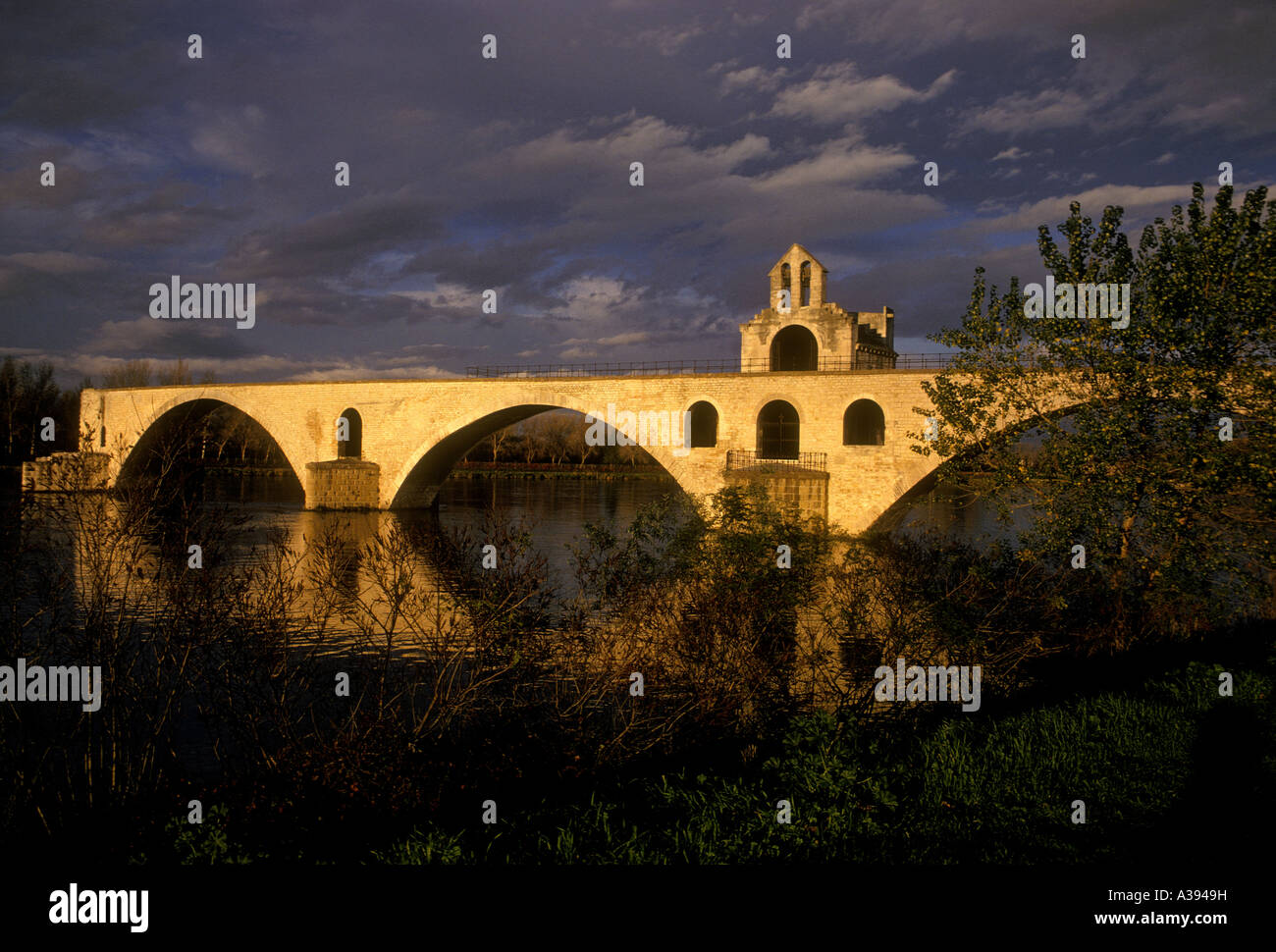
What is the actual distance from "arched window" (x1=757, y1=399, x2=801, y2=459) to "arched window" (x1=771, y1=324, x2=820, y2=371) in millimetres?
2794

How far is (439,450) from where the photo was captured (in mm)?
42562

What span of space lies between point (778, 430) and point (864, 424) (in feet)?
→ 11.2

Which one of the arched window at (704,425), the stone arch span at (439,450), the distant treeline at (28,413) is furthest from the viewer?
the distant treeline at (28,413)

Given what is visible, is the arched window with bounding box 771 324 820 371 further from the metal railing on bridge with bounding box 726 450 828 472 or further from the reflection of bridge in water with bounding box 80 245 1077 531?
the metal railing on bridge with bounding box 726 450 828 472

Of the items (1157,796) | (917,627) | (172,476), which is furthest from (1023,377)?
(172,476)

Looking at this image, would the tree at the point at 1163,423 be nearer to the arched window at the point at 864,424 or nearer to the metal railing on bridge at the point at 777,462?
the metal railing on bridge at the point at 777,462

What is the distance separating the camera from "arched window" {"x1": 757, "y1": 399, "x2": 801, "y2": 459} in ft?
111

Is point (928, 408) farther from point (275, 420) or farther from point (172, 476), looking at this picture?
point (275, 420)

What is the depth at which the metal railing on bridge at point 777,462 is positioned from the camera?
3055cm

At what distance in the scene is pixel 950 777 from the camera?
655cm

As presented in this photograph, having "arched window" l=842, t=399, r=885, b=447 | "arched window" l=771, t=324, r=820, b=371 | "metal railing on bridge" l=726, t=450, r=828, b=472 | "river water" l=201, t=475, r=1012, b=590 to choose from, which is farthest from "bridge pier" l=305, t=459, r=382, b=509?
"arched window" l=842, t=399, r=885, b=447

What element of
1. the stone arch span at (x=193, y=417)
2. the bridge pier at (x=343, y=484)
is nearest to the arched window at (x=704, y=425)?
the bridge pier at (x=343, y=484)

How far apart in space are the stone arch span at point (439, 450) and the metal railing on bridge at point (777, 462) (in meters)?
5.85
